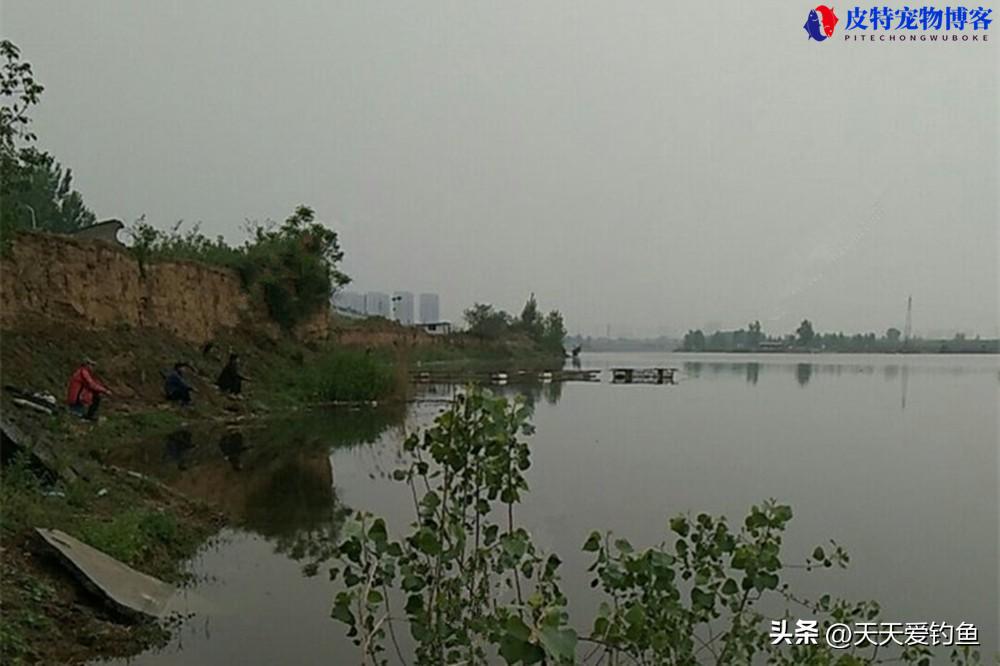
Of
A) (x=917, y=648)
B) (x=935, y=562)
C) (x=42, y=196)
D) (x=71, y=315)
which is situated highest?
(x=42, y=196)

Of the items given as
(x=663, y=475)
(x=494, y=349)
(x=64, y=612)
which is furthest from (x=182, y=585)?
(x=494, y=349)

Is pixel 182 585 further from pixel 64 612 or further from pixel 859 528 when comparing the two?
pixel 859 528

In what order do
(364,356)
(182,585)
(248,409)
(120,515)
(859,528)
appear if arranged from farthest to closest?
(364,356) → (248,409) → (859,528) → (120,515) → (182,585)

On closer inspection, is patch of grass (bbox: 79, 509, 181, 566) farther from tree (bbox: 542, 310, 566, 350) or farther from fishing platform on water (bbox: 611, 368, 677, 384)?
tree (bbox: 542, 310, 566, 350)

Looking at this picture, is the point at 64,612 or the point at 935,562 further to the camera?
the point at 935,562

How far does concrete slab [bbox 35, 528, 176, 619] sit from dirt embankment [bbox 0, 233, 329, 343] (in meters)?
11.3

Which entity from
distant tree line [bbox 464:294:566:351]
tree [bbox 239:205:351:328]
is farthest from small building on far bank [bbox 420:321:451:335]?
tree [bbox 239:205:351:328]

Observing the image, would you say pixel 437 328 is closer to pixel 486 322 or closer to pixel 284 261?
pixel 486 322

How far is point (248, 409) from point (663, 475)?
32.9ft

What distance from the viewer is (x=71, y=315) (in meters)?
17.2

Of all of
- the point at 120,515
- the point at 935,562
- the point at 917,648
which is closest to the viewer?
the point at 917,648

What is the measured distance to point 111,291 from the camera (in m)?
18.8

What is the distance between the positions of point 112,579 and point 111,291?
14.5 meters

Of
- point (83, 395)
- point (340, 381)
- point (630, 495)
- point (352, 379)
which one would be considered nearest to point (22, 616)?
point (630, 495)
